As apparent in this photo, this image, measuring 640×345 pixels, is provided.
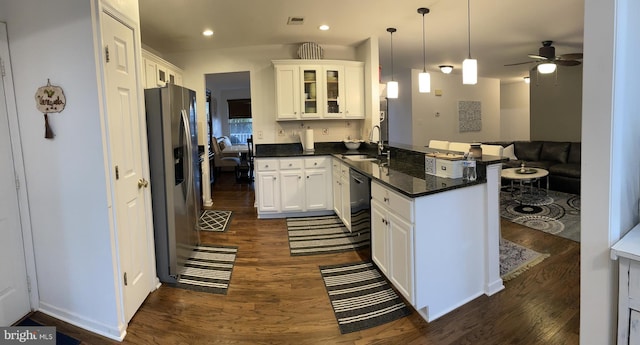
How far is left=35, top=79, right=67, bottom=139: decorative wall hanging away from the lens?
2.05 m

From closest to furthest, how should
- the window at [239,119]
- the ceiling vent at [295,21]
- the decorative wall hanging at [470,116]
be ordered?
1. the ceiling vent at [295,21]
2. the decorative wall hanging at [470,116]
3. the window at [239,119]

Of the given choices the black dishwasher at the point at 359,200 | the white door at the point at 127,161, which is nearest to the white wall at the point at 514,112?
the black dishwasher at the point at 359,200

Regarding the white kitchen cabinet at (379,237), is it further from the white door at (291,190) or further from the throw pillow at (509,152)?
the throw pillow at (509,152)

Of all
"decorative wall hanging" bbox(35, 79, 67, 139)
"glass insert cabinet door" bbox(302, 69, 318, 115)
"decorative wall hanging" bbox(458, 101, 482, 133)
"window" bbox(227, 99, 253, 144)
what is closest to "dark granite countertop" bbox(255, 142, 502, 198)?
"glass insert cabinet door" bbox(302, 69, 318, 115)

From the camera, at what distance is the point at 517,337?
78.1 inches

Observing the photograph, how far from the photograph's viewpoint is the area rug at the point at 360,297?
7.23 ft

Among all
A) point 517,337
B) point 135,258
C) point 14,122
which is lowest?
point 517,337

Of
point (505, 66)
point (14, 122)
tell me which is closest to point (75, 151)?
point (14, 122)

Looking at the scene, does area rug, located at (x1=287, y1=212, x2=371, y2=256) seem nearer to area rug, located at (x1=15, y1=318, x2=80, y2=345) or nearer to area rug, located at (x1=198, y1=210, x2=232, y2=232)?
area rug, located at (x1=198, y1=210, x2=232, y2=232)

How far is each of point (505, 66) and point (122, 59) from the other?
7384 mm

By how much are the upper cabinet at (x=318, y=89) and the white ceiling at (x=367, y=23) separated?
37 centimetres

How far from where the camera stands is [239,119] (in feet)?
36.7

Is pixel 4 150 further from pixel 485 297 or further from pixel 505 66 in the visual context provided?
pixel 505 66

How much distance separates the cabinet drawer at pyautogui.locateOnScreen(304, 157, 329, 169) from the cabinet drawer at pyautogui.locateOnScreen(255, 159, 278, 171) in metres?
0.40
